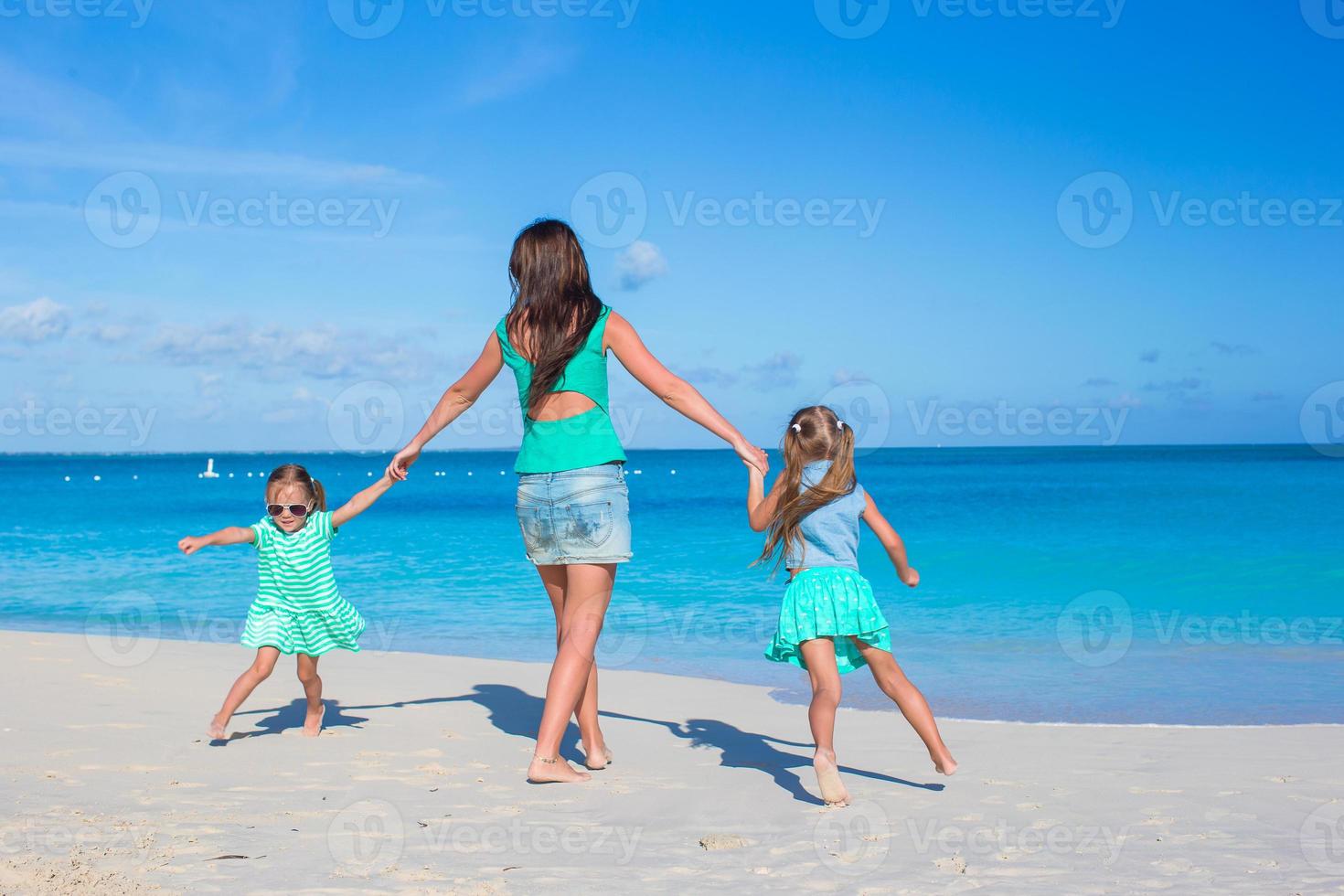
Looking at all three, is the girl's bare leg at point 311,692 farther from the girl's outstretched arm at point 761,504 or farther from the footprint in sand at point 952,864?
the footprint in sand at point 952,864

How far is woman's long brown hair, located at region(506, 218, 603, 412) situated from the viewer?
4.04 m

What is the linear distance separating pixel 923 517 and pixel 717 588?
1875cm

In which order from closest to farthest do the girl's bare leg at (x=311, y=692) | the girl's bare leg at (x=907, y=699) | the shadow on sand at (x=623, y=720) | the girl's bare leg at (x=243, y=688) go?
1. the girl's bare leg at (x=907, y=699)
2. the shadow on sand at (x=623, y=720)
3. the girl's bare leg at (x=243, y=688)
4. the girl's bare leg at (x=311, y=692)

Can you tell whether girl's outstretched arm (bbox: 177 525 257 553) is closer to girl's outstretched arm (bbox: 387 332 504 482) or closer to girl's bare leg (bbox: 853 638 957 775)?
girl's outstretched arm (bbox: 387 332 504 482)

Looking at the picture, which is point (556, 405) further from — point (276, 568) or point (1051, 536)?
point (1051, 536)

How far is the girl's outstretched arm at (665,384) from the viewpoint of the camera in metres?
4.06

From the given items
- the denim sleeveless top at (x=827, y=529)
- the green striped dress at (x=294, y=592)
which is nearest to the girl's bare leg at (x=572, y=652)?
the denim sleeveless top at (x=827, y=529)

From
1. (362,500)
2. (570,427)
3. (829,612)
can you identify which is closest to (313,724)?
(362,500)

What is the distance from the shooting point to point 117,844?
3312mm

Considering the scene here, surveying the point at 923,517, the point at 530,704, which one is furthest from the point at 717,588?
the point at 923,517

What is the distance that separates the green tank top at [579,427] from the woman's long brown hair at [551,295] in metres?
0.04

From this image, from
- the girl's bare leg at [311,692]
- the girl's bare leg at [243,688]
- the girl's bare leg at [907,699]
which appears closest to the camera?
the girl's bare leg at [907,699]

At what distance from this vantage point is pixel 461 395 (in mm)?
4379

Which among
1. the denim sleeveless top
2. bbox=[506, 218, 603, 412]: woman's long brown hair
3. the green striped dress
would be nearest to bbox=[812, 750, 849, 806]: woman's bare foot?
the denim sleeveless top
